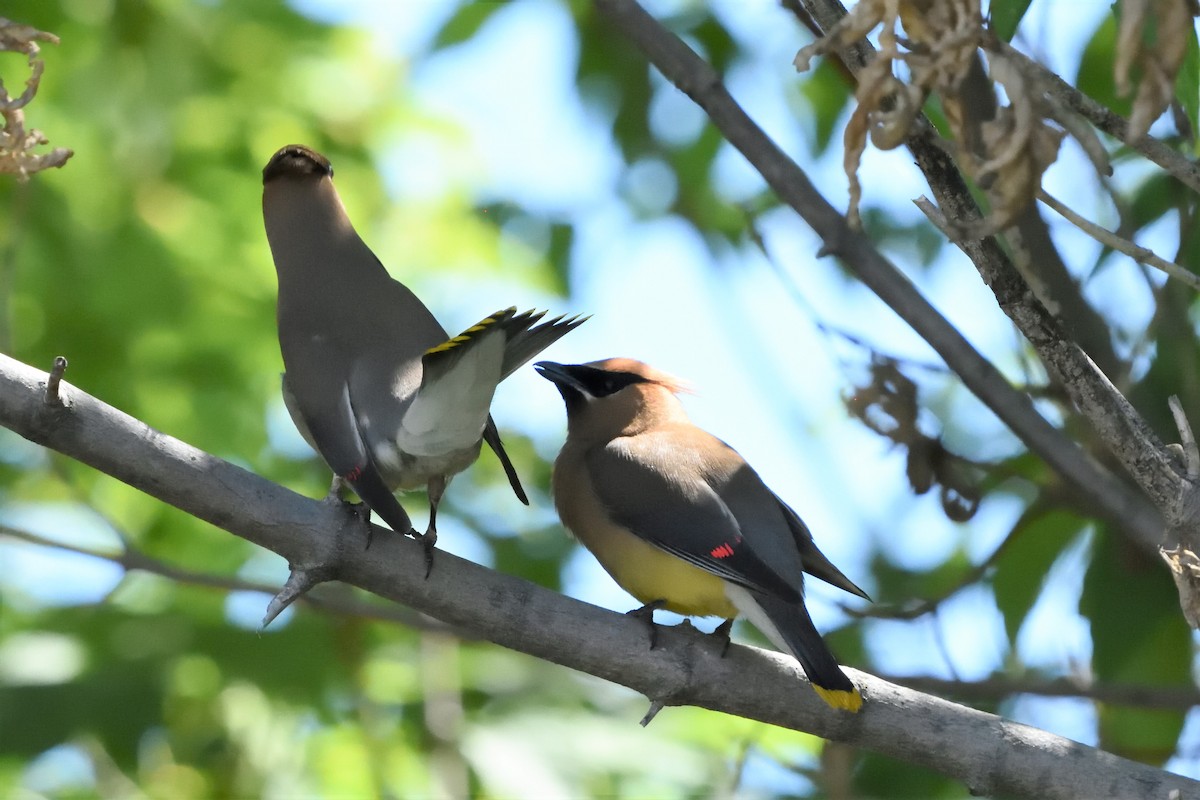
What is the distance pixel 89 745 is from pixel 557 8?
Answer: 2.68 metres

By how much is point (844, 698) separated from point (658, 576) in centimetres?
94

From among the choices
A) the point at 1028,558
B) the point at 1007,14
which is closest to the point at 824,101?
the point at 1028,558

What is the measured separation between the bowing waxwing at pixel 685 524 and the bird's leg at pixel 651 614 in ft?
0.05

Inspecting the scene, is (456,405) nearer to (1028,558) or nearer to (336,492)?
(336,492)

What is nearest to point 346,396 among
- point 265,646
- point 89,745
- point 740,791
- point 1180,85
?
point 265,646

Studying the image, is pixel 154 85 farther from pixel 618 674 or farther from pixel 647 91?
pixel 618 674

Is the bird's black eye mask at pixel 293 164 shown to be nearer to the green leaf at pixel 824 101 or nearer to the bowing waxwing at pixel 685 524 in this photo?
the bowing waxwing at pixel 685 524

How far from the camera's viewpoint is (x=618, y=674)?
9.45 feet

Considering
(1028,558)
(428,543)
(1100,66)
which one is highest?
(1100,66)

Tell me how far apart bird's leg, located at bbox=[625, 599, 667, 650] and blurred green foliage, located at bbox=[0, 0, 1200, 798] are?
1.99 ft

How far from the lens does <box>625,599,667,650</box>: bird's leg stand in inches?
117

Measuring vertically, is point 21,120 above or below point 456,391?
below

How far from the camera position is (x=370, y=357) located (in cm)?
363

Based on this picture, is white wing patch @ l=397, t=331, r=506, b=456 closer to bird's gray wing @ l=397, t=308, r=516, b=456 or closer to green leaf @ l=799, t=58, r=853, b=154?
bird's gray wing @ l=397, t=308, r=516, b=456
